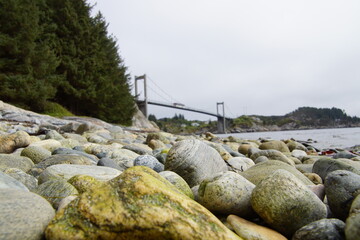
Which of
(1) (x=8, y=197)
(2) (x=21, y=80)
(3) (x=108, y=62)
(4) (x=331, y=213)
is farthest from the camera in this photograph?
(3) (x=108, y=62)

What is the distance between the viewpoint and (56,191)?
1.64m

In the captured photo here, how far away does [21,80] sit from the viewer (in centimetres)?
Answer: 1110

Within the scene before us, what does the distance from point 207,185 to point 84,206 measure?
0.85 m

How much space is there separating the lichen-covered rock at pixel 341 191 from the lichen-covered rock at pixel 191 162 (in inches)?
42.4

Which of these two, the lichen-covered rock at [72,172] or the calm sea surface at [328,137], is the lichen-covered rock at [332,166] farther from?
the calm sea surface at [328,137]

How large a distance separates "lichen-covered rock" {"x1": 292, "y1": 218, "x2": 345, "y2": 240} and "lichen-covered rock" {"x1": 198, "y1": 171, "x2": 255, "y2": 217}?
0.38m

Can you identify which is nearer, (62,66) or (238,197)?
(238,197)

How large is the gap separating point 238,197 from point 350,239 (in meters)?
0.66

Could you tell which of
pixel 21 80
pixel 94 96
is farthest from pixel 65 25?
pixel 21 80

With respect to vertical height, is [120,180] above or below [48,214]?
above

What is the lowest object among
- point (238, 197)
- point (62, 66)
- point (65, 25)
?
point (238, 197)

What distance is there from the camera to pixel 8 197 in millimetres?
1209

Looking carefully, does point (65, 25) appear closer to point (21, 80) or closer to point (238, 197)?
point (21, 80)

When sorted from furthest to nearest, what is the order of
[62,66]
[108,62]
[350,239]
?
[108,62] → [62,66] → [350,239]
